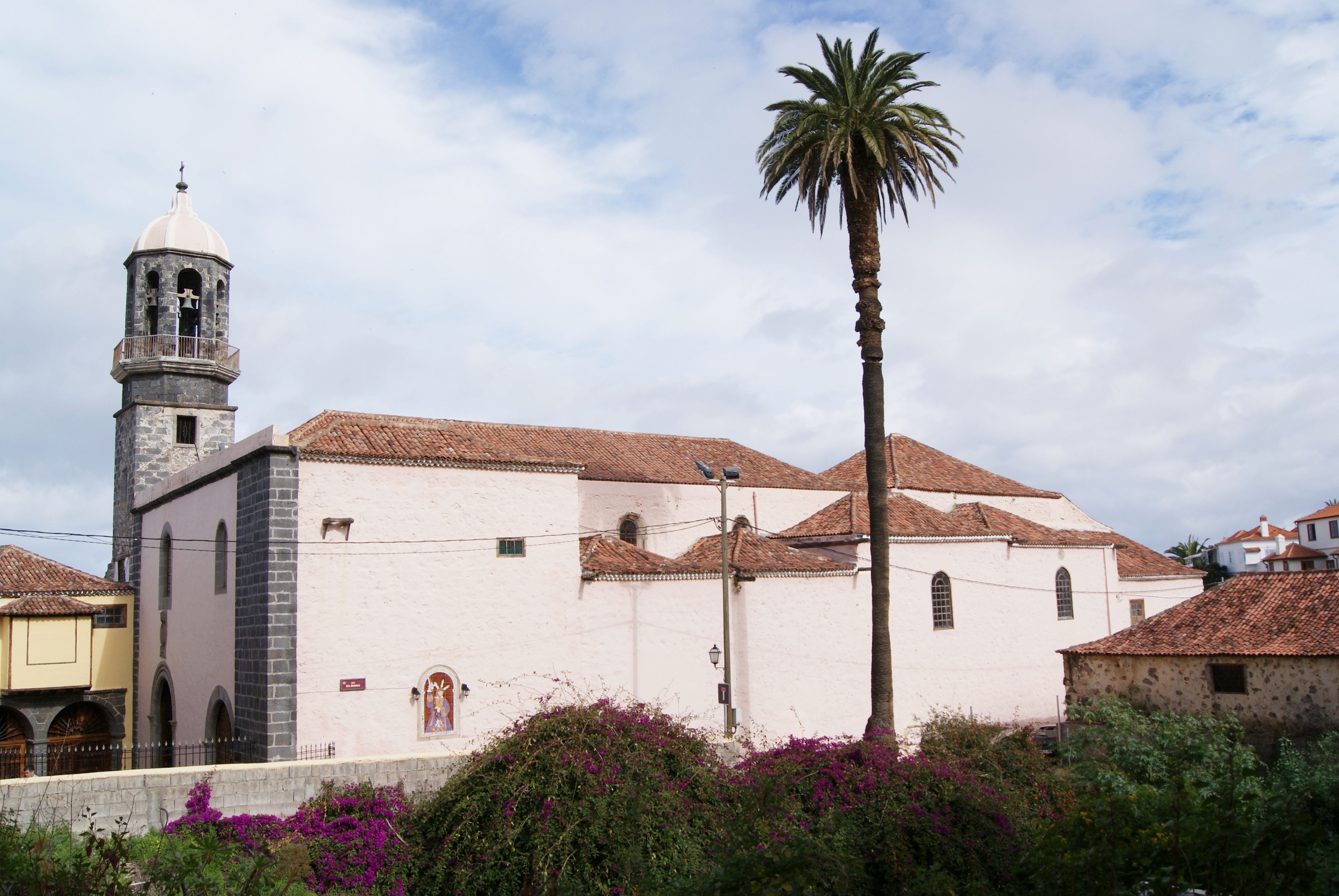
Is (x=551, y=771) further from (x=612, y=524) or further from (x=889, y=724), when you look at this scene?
(x=612, y=524)

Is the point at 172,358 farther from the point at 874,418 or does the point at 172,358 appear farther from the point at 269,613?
the point at 874,418

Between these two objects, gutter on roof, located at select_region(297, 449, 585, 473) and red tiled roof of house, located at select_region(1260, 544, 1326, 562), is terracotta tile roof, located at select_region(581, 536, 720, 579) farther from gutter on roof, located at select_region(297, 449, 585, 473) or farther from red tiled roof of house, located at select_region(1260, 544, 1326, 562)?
red tiled roof of house, located at select_region(1260, 544, 1326, 562)

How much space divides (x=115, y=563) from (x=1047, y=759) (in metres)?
27.2

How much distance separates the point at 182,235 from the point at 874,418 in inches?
864

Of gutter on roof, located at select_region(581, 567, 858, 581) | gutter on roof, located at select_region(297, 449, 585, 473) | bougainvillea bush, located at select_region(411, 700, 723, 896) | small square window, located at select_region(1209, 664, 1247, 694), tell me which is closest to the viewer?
bougainvillea bush, located at select_region(411, 700, 723, 896)

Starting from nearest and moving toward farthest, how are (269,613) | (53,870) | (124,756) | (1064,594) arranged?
(53,870)
(269,613)
(124,756)
(1064,594)

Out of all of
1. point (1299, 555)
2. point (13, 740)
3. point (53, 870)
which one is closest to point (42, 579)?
point (13, 740)

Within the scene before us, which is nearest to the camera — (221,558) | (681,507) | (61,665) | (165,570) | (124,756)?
(221,558)

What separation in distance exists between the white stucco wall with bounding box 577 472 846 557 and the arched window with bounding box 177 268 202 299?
14.0 m

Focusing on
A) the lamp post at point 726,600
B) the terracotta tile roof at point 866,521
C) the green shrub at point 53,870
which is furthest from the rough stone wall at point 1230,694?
the green shrub at point 53,870

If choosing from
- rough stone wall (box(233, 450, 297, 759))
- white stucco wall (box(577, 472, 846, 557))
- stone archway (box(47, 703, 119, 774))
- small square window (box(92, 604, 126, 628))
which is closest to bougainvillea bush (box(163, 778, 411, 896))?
rough stone wall (box(233, 450, 297, 759))

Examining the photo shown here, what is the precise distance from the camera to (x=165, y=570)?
25.8 m

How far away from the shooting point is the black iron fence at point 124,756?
19.2 m

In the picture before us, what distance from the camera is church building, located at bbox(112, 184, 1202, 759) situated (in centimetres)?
1998
